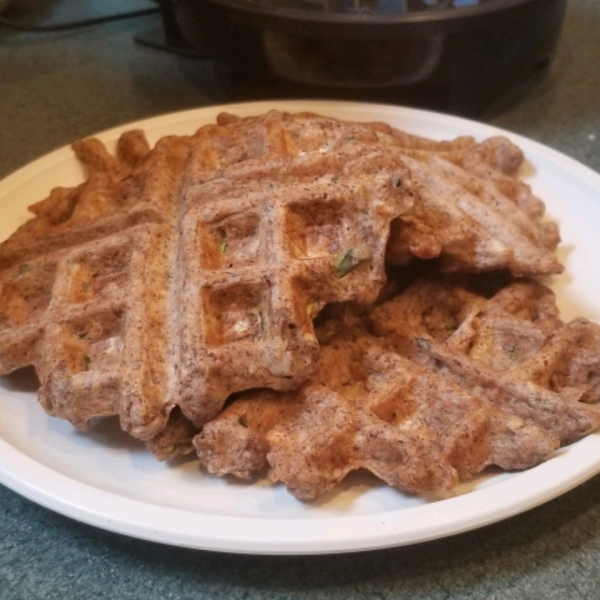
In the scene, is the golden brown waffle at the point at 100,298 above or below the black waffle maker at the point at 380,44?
below

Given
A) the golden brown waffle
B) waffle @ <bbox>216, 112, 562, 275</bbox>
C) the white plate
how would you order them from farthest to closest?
waffle @ <bbox>216, 112, 562, 275</bbox>, the golden brown waffle, the white plate

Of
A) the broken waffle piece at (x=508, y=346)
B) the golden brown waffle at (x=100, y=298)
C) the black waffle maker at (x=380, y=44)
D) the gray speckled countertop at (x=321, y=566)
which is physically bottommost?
the gray speckled countertop at (x=321, y=566)

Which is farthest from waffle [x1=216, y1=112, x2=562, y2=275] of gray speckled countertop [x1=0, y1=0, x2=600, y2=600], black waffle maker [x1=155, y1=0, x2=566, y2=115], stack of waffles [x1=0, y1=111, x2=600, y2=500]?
gray speckled countertop [x1=0, y1=0, x2=600, y2=600]

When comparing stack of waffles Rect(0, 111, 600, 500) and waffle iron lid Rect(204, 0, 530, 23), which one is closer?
stack of waffles Rect(0, 111, 600, 500)

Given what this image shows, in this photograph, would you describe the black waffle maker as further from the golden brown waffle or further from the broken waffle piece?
the broken waffle piece

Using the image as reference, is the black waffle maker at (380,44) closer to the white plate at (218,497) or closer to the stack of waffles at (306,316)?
the stack of waffles at (306,316)

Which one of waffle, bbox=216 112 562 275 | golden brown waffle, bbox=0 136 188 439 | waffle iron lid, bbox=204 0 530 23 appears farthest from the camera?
waffle iron lid, bbox=204 0 530 23

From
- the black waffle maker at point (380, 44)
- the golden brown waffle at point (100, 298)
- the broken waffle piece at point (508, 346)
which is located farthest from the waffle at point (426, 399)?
the black waffle maker at point (380, 44)
